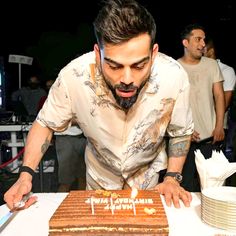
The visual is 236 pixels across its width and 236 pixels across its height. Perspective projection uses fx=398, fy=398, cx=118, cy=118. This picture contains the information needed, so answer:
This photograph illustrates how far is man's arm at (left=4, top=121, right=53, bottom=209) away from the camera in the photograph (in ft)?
4.79

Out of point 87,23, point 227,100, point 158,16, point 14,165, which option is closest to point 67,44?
point 87,23

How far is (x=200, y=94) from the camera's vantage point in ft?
11.5

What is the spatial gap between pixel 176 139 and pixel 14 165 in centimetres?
379

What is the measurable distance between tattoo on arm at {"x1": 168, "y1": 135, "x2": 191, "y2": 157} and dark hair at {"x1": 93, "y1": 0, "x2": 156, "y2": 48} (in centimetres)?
57

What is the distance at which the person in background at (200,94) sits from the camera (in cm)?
346

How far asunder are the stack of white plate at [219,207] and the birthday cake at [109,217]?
0.15 m

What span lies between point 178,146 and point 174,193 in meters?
0.34

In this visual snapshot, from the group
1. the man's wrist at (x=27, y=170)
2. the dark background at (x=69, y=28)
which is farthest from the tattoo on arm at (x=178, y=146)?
the dark background at (x=69, y=28)

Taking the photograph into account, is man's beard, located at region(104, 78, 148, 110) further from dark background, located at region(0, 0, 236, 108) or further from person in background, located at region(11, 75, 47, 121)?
dark background, located at region(0, 0, 236, 108)

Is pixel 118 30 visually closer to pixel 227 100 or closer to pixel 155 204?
pixel 155 204

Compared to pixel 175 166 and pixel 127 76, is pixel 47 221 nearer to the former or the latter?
pixel 127 76

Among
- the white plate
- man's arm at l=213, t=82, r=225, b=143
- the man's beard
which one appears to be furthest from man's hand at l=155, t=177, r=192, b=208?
man's arm at l=213, t=82, r=225, b=143

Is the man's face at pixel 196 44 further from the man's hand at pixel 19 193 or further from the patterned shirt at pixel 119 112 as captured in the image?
the man's hand at pixel 19 193

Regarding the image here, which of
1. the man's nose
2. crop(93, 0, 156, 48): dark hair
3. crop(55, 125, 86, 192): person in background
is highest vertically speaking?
crop(93, 0, 156, 48): dark hair
